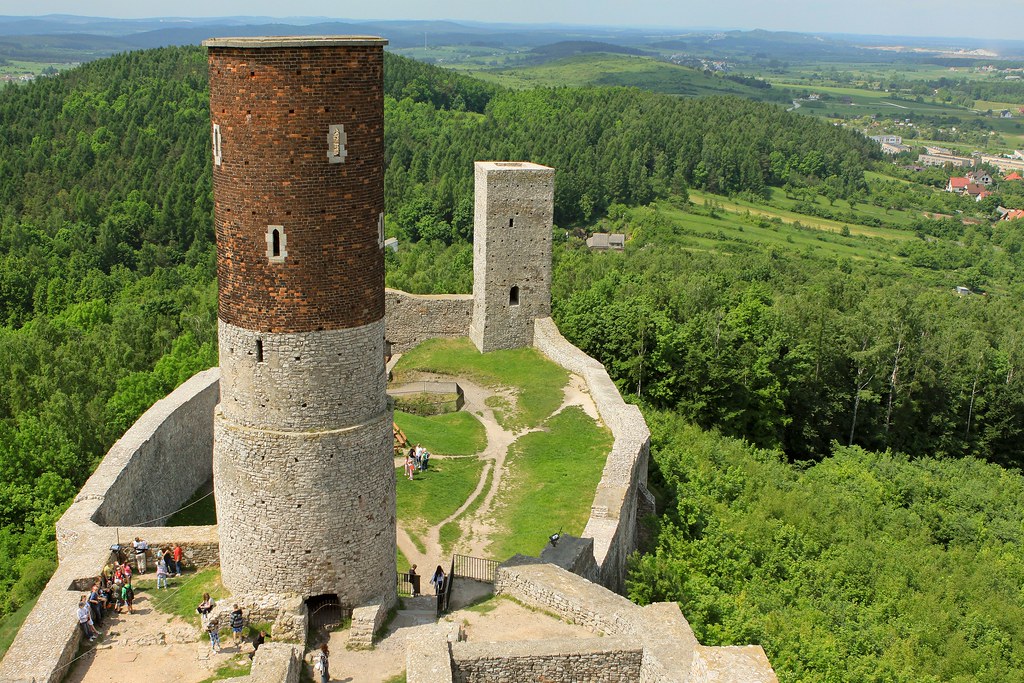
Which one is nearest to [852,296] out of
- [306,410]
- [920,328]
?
[920,328]

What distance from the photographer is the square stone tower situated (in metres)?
37.2

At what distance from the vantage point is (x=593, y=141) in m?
119

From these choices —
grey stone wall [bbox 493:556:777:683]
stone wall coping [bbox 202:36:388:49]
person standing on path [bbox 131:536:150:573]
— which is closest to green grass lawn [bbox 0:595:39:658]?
person standing on path [bbox 131:536:150:573]

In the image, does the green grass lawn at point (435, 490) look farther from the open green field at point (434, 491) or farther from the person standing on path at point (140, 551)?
the person standing on path at point (140, 551)

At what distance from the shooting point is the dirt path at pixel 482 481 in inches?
918

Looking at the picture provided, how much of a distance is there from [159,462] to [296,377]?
10228mm

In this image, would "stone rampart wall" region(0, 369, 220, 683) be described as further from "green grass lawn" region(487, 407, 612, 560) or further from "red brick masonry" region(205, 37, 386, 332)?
"green grass lawn" region(487, 407, 612, 560)

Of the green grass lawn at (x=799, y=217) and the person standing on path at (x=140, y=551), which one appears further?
the green grass lawn at (x=799, y=217)

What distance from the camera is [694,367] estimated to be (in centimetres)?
4122

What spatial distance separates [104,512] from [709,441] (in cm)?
2224

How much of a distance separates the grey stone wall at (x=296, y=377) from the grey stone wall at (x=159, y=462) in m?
6.18

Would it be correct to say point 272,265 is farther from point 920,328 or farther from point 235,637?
point 920,328

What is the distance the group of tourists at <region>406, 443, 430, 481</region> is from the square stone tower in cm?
1079

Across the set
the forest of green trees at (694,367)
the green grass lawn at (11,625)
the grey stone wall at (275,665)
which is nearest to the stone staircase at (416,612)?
the grey stone wall at (275,665)
